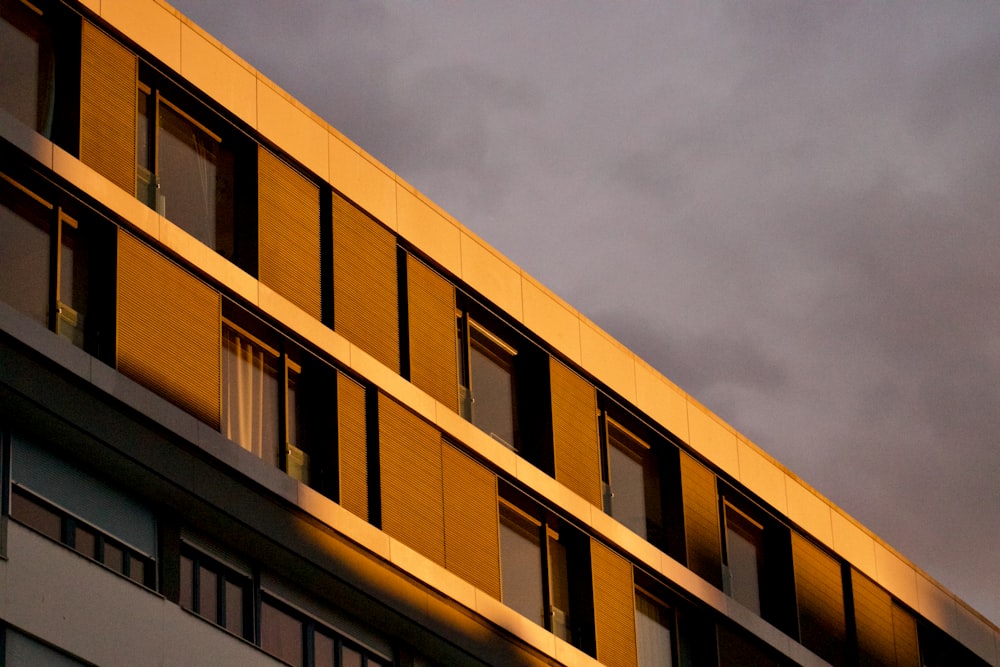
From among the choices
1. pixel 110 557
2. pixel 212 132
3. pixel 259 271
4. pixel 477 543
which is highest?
pixel 212 132

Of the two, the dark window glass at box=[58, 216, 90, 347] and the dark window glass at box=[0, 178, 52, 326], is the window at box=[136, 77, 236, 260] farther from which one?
the dark window glass at box=[0, 178, 52, 326]

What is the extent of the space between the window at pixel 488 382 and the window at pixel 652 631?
418cm

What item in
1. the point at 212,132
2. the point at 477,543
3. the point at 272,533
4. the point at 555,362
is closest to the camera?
the point at 272,533

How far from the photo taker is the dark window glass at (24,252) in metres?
28.5

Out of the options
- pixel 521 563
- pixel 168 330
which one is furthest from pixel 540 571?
pixel 168 330

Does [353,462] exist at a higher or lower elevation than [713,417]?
lower

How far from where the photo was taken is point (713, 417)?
136 feet

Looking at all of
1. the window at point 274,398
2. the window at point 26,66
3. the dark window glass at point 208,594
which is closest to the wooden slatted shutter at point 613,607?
the window at point 274,398

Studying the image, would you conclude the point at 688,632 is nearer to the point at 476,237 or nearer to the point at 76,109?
the point at 476,237

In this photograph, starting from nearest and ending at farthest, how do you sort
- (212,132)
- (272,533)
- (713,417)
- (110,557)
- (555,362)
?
(110,557), (272,533), (212,132), (555,362), (713,417)

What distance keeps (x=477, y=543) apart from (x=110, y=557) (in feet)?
25.8

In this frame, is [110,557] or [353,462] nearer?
[110,557]

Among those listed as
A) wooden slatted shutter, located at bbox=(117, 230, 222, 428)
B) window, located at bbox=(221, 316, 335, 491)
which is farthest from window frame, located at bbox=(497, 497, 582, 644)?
wooden slatted shutter, located at bbox=(117, 230, 222, 428)

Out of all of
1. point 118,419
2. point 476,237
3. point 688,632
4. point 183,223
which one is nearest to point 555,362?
point 476,237
